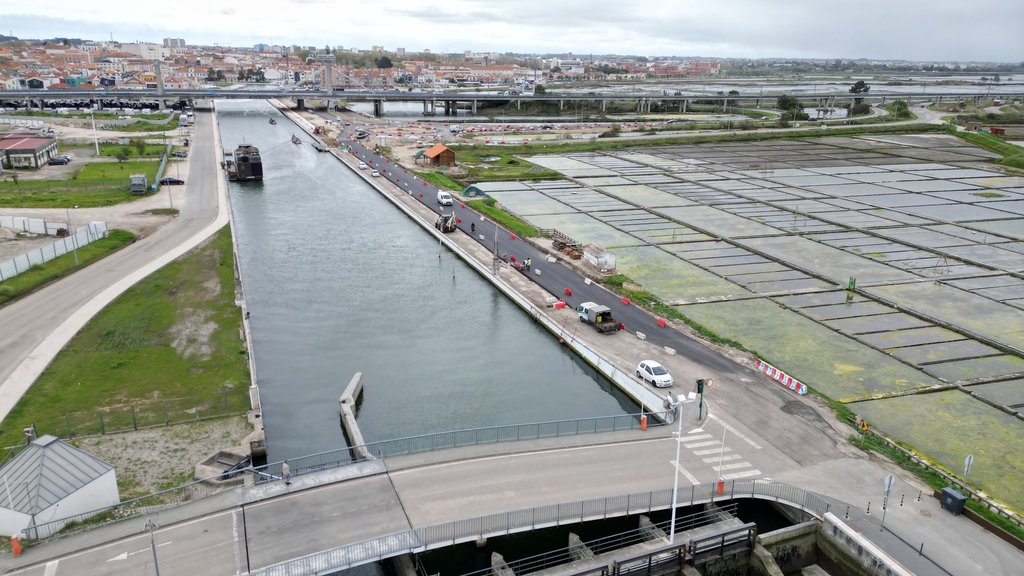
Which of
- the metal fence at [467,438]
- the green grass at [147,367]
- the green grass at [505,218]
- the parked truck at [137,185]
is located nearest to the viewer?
the metal fence at [467,438]

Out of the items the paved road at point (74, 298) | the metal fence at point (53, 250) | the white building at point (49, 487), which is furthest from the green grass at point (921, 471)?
the metal fence at point (53, 250)

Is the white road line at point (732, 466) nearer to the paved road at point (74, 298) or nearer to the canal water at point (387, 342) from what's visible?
the canal water at point (387, 342)

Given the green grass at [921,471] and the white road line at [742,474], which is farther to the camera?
the white road line at [742,474]

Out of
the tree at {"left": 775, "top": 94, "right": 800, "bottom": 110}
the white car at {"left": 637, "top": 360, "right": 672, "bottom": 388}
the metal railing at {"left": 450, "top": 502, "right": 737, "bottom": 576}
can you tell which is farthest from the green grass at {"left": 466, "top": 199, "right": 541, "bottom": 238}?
the tree at {"left": 775, "top": 94, "right": 800, "bottom": 110}

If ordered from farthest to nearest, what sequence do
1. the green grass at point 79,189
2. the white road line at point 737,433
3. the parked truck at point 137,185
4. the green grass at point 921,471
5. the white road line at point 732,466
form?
1. the parked truck at point 137,185
2. the green grass at point 79,189
3. the white road line at point 737,433
4. the white road line at point 732,466
5. the green grass at point 921,471

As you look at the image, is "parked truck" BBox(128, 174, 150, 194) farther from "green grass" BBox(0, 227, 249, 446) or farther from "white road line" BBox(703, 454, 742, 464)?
"white road line" BBox(703, 454, 742, 464)

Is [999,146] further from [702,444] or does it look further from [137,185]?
[137,185]

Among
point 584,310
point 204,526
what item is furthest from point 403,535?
point 584,310

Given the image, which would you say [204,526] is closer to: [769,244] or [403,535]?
[403,535]
